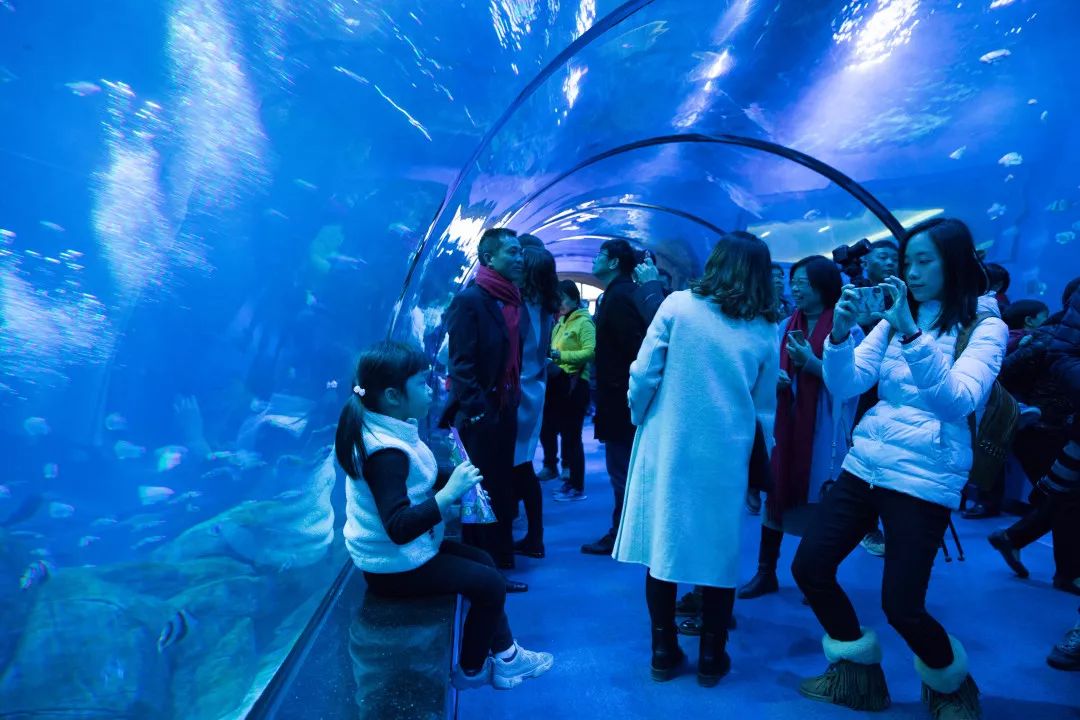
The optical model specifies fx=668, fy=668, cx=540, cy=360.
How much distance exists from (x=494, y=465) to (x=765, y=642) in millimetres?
1955

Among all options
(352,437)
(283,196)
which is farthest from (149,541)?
(283,196)

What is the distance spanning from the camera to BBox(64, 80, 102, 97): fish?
1.91m

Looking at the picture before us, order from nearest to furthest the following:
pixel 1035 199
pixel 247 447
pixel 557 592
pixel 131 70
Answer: pixel 131 70, pixel 557 592, pixel 247 447, pixel 1035 199

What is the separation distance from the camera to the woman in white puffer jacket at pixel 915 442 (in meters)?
2.41

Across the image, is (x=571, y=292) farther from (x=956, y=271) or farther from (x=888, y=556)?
(x=888, y=556)

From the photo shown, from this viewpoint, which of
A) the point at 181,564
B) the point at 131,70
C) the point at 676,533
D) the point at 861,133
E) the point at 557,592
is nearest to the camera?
the point at 131,70

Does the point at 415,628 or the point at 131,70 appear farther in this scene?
the point at 415,628

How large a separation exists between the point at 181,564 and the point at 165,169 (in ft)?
6.66

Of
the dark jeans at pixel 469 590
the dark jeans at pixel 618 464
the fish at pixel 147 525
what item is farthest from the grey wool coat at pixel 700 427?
the fish at pixel 147 525

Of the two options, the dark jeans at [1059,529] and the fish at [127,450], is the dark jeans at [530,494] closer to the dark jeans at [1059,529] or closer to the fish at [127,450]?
the fish at [127,450]

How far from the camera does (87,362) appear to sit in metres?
2.30

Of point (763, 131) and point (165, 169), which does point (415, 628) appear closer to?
point (165, 169)

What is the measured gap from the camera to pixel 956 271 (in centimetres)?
256

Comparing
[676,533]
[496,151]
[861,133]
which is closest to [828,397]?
[676,533]
